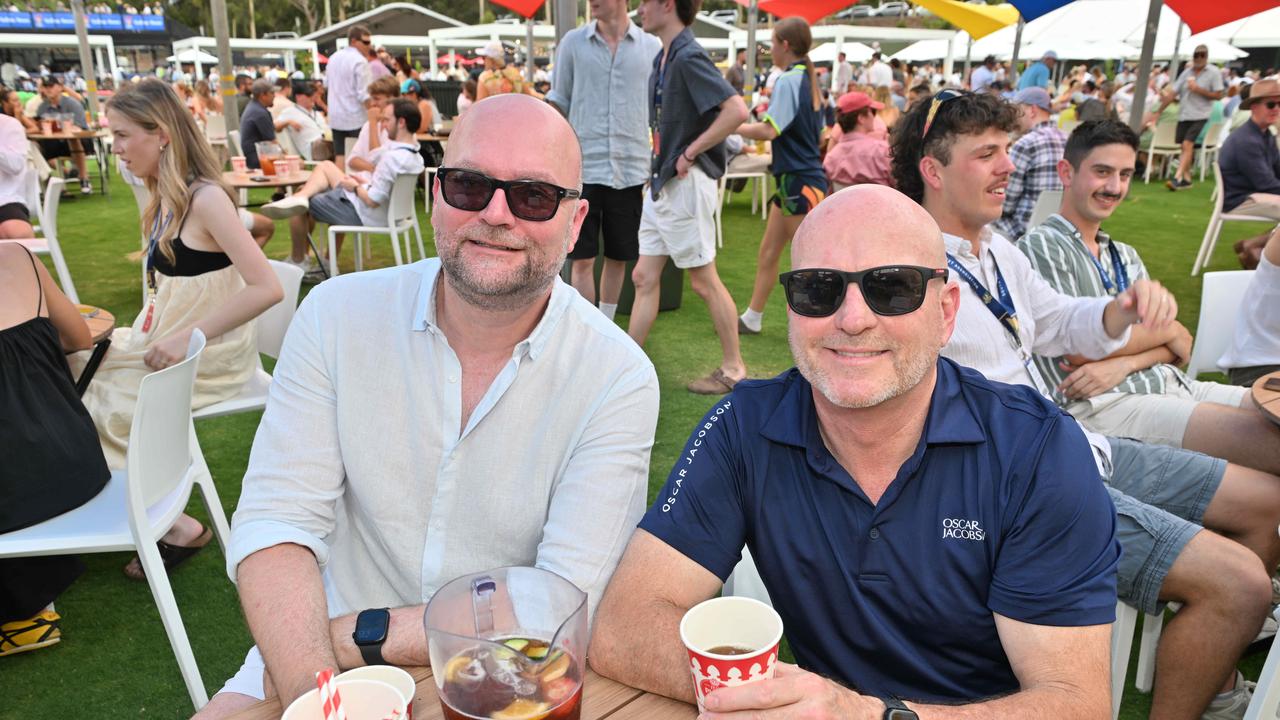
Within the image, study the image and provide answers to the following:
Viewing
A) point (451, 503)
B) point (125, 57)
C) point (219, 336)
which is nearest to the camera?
point (451, 503)

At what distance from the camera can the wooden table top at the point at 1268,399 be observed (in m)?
2.49

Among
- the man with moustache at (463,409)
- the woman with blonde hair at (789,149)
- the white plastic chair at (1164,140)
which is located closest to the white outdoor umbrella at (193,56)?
the white plastic chair at (1164,140)

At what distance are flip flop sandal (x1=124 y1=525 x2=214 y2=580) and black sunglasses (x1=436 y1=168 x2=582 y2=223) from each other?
233cm

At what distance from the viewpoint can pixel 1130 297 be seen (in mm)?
2566

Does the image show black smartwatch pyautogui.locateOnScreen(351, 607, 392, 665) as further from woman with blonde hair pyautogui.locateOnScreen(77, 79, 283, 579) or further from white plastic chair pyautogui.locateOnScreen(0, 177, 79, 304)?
white plastic chair pyautogui.locateOnScreen(0, 177, 79, 304)

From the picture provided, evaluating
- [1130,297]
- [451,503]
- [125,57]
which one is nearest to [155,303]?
[451,503]

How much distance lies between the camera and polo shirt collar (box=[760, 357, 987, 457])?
151 centimetres

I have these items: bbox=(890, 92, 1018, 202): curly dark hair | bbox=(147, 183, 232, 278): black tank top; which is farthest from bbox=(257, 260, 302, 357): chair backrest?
bbox=(890, 92, 1018, 202): curly dark hair

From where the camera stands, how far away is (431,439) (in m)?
1.71

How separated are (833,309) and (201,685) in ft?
6.99

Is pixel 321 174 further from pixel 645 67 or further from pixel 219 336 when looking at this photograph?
pixel 219 336

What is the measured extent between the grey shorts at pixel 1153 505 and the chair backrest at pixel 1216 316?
1.28 meters

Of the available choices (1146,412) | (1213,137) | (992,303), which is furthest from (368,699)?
(1213,137)

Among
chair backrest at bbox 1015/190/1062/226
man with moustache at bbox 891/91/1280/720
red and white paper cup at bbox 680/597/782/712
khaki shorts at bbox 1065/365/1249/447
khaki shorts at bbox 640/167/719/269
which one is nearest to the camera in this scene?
red and white paper cup at bbox 680/597/782/712
